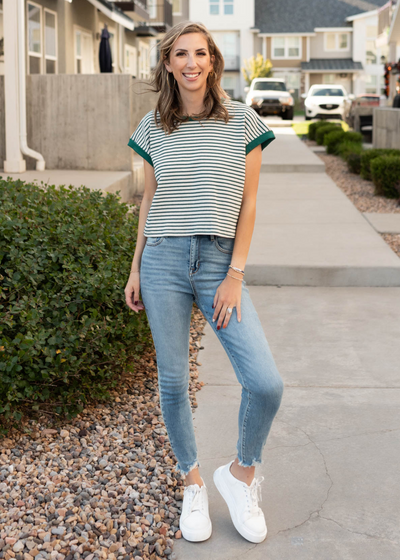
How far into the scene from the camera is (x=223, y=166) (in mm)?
2416

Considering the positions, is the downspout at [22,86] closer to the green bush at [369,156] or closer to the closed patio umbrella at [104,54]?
the closed patio umbrella at [104,54]

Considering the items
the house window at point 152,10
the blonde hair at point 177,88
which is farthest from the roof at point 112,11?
the blonde hair at point 177,88

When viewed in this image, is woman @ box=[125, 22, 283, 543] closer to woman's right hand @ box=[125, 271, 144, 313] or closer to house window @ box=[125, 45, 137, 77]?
woman's right hand @ box=[125, 271, 144, 313]

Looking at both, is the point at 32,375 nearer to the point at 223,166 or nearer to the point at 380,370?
the point at 223,166

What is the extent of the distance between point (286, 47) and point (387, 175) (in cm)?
4329

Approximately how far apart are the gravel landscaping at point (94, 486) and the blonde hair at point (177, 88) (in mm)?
1434

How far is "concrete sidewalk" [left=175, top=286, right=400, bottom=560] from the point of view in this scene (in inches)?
101

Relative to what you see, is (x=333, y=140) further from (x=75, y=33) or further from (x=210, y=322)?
(x=210, y=322)

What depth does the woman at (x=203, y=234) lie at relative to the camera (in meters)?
2.38

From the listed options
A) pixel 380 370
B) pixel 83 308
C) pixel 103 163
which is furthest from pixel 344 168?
pixel 83 308

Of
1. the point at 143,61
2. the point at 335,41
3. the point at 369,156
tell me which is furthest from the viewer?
the point at 335,41

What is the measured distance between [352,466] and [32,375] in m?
1.46

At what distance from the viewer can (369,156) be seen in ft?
41.5

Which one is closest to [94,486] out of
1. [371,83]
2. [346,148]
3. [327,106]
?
[346,148]
